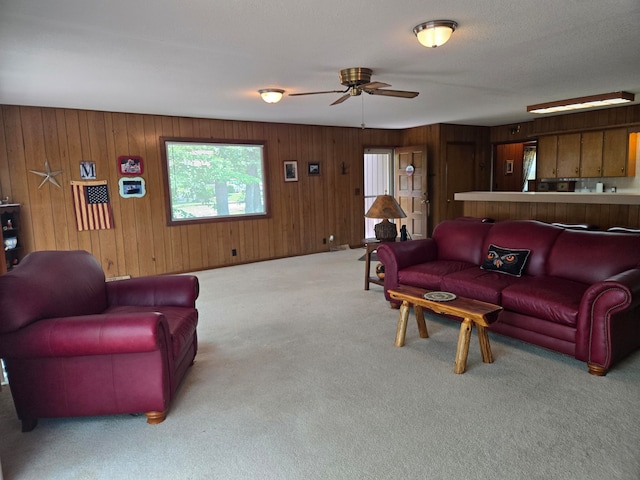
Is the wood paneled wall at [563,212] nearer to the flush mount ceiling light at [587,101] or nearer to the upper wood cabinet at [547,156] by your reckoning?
the flush mount ceiling light at [587,101]

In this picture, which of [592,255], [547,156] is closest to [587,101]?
[547,156]

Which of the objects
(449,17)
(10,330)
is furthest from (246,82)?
(10,330)

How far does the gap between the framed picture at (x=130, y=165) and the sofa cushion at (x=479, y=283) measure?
4383 mm

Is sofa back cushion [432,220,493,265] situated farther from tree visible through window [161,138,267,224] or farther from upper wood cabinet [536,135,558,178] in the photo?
upper wood cabinet [536,135,558,178]

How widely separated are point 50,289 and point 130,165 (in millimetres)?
3620

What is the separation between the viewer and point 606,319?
2562 mm

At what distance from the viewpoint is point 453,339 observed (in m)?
3.32

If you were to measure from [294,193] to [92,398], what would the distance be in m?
5.26

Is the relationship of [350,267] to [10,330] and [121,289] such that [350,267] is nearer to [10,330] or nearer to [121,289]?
[121,289]

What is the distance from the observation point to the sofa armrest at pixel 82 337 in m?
2.07

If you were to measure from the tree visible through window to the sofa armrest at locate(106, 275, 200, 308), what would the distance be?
3.15 meters

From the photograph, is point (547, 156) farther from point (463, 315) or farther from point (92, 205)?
point (92, 205)

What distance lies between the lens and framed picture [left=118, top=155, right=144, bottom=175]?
548cm

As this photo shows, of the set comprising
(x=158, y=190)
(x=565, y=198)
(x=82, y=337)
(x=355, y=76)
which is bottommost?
(x=82, y=337)
